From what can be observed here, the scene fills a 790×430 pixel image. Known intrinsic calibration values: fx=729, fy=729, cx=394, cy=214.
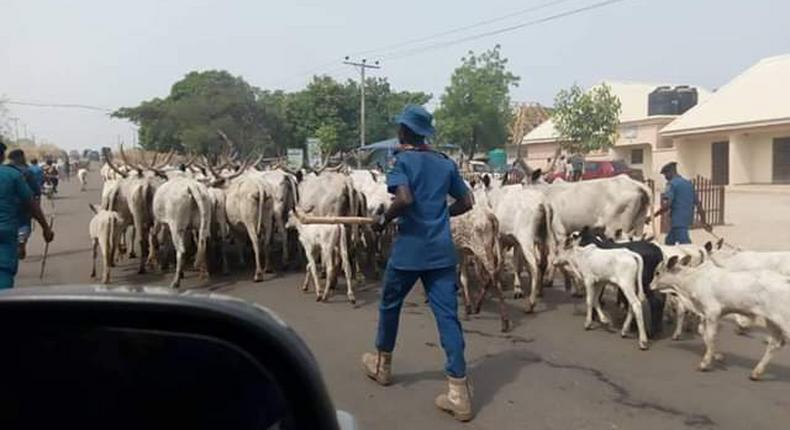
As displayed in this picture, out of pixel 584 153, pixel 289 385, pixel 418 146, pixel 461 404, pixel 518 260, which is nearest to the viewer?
pixel 289 385

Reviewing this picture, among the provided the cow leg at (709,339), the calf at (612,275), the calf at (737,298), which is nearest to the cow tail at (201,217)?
the calf at (612,275)

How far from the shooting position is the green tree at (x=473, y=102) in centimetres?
4281

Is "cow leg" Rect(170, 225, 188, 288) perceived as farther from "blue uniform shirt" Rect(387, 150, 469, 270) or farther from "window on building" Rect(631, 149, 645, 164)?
"window on building" Rect(631, 149, 645, 164)

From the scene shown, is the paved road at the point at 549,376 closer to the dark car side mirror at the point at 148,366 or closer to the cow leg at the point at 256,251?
the cow leg at the point at 256,251

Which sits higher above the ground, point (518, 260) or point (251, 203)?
point (251, 203)

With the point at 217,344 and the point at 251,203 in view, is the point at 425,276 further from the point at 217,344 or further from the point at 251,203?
the point at 251,203

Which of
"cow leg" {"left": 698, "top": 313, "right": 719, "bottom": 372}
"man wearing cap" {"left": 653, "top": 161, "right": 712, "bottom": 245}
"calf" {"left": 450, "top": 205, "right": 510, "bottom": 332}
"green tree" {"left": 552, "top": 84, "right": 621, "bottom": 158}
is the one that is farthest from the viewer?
"green tree" {"left": 552, "top": 84, "right": 621, "bottom": 158}

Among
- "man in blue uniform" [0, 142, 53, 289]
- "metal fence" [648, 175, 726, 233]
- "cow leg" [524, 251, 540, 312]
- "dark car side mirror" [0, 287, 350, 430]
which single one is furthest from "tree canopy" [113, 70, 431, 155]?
"dark car side mirror" [0, 287, 350, 430]

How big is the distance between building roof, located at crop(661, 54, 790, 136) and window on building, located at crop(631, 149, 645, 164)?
16.0 feet

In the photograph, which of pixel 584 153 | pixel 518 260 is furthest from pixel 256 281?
pixel 584 153

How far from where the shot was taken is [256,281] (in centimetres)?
1072

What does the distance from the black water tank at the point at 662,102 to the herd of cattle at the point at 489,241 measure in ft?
95.6

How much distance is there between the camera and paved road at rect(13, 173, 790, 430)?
Answer: 5273 millimetres

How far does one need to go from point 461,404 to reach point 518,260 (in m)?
5.53
